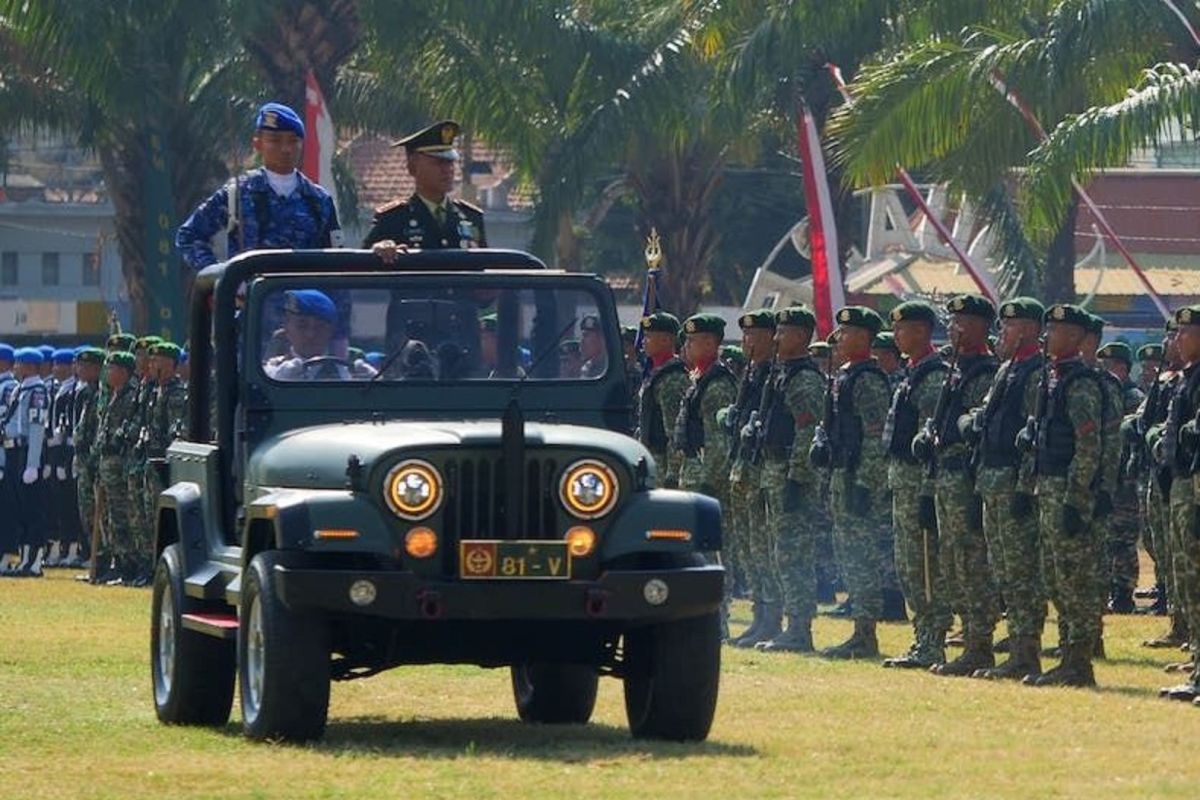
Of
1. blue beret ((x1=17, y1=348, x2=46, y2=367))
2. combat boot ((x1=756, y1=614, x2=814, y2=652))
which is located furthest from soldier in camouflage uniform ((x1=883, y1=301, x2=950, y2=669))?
blue beret ((x1=17, y1=348, x2=46, y2=367))

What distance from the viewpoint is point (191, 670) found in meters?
12.6

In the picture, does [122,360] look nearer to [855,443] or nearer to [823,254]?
[823,254]

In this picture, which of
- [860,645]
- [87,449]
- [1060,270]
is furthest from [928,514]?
[1060,270]

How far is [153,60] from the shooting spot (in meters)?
30.4

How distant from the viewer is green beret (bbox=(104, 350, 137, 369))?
1013 inches

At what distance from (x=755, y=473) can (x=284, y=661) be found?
766 cm

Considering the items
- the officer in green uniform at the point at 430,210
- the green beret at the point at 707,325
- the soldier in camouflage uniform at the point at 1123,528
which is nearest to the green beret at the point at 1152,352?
the soldier in camouflage uniform at the point at 1123,528

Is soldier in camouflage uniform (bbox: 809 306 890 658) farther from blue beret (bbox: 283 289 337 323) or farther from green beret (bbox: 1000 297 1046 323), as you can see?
blue beret (bbox: 283 289 337 323)

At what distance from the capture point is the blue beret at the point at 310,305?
40.1 ft

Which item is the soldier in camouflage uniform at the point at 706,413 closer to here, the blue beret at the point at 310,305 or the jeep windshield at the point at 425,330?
the jeep windshield at the point at 425,330

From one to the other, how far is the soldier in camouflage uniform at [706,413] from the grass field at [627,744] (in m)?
Answer: 2.81

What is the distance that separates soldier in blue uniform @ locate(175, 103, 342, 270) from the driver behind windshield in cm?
106

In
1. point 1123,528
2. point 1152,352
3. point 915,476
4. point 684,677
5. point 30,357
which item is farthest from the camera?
point 30,357

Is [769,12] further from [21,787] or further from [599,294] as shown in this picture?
[21,787]
